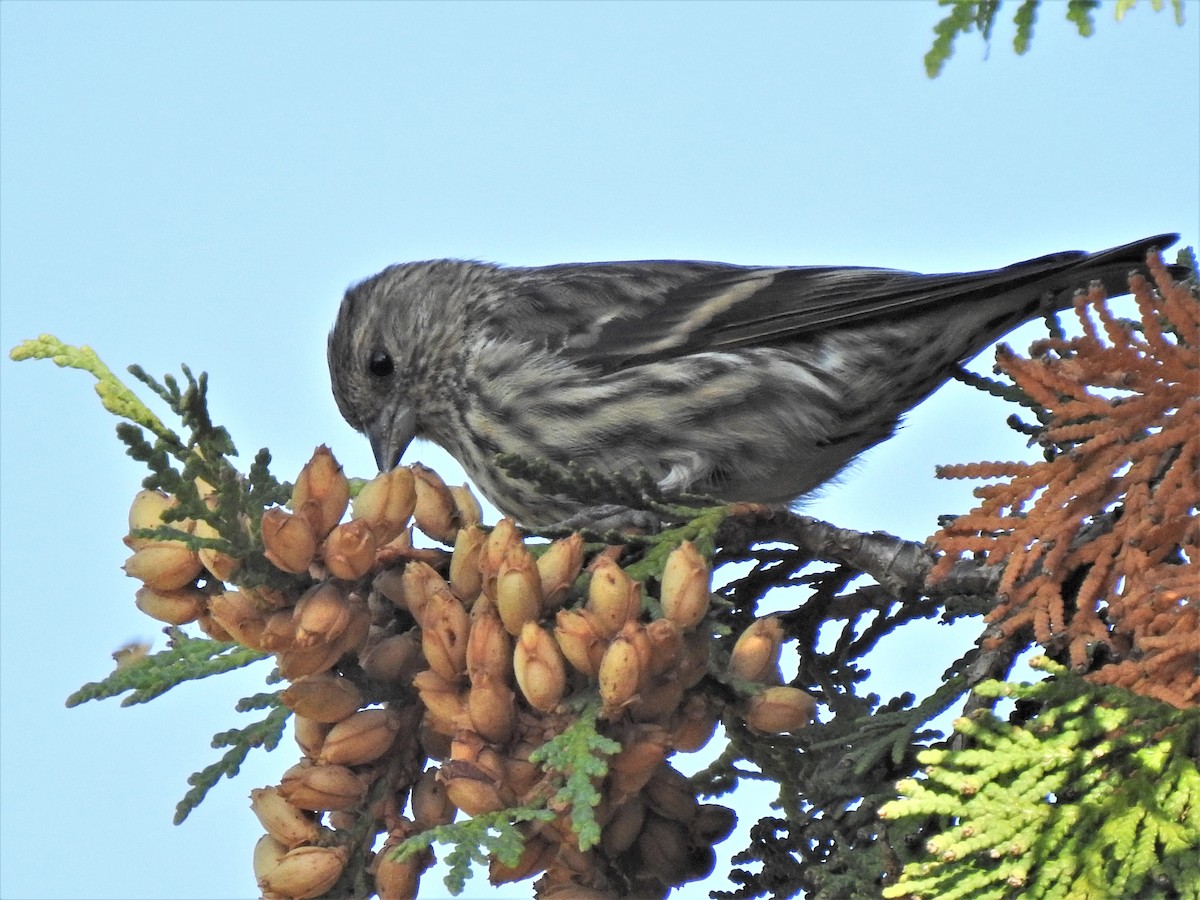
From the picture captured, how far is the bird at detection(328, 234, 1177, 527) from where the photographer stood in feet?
10.6

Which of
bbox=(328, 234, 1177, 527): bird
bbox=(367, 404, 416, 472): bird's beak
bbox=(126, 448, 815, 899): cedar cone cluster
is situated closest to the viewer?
bbox=(126, 448, 815, 899): cedar cone cluster

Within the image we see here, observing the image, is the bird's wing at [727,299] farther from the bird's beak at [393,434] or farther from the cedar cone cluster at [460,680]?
the cedar cone cluster at [460,680]

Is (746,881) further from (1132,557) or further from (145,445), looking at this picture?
(145,445)

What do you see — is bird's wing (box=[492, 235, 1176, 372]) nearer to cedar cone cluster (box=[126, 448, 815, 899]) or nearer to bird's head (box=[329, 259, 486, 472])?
bird's head (box=[329, 259, 486, 472])

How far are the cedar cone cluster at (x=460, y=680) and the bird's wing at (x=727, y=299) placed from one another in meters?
1.48

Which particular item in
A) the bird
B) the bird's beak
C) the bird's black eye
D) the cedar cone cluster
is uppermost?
the bird's black eye

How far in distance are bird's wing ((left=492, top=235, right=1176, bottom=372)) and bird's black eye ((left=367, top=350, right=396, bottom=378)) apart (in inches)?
17.6

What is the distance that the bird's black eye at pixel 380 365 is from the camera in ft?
13.2

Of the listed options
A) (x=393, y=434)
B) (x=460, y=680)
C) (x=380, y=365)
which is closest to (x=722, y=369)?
(x=393, y=434)

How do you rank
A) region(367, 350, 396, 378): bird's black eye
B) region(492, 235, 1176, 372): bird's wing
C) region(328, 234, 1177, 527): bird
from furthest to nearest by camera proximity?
region(367, 350, 396, 378): bird's black eye < region(328, 234, 1177, 527): bird < region(492, 235, 1176, 372): bird's wing

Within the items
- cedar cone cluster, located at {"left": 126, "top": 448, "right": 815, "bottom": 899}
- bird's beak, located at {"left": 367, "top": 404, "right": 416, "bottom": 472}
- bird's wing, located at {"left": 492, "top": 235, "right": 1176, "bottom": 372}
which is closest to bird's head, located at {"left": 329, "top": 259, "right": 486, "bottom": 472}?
bird's beak, located at {"left": 367, "top": 404, "right": 416, "bottom": 472}

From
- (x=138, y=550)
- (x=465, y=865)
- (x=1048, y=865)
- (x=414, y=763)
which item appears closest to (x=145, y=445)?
(x=138, y=550)

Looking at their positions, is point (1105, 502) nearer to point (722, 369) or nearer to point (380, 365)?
point (722, 369)

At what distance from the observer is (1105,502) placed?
1964 millimetres
